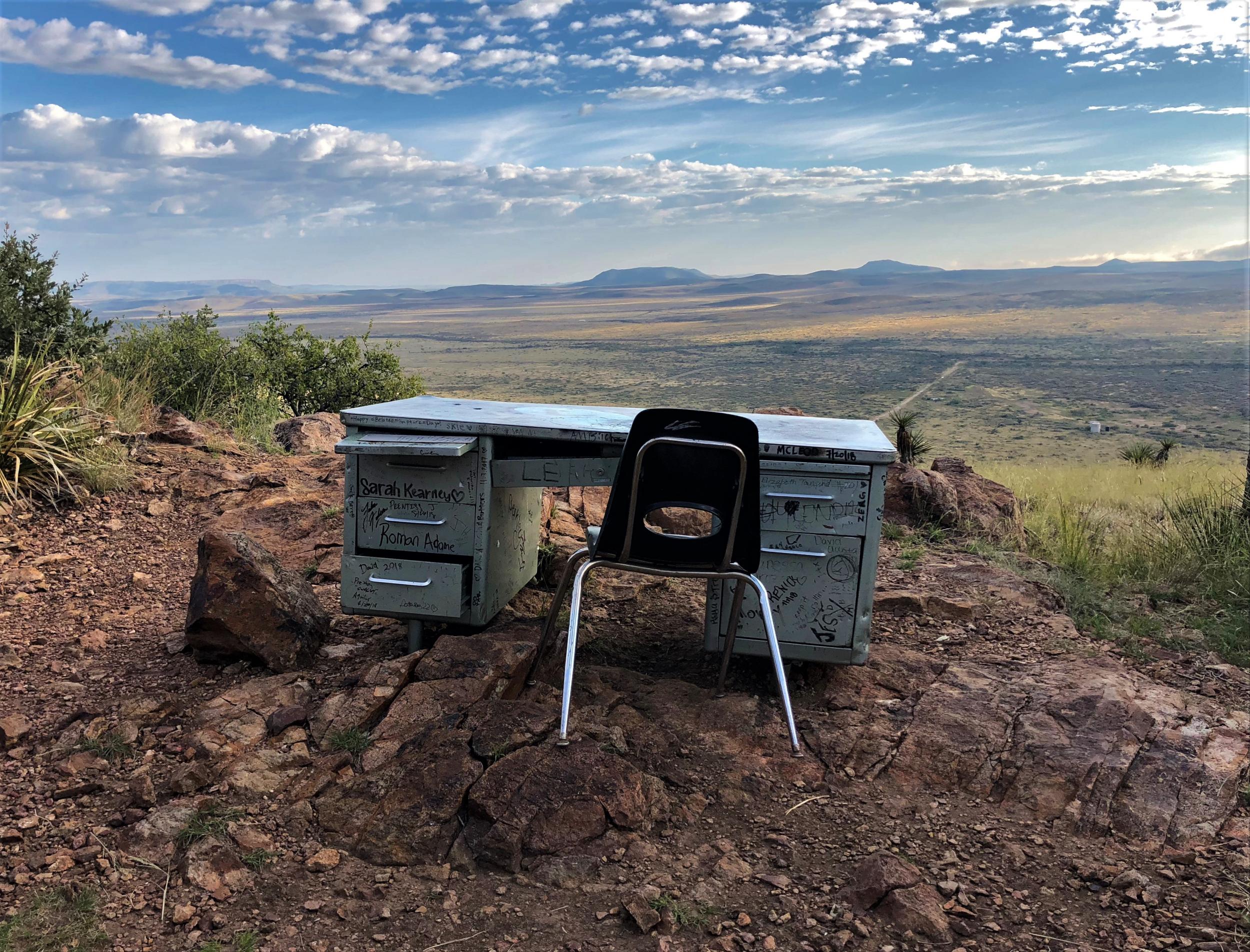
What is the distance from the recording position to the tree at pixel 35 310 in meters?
9.84

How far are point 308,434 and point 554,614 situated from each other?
23.2 ft

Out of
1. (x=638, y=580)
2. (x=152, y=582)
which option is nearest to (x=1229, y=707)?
(x=638, y=580)

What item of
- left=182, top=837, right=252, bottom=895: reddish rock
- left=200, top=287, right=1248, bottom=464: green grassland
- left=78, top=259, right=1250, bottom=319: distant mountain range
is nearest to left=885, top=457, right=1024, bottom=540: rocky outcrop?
left=182, top=837, right=252, bottom=895: reddish rock

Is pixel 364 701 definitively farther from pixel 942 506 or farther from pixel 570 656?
pixel 942 506

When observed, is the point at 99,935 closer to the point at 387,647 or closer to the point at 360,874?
the point at 360,874

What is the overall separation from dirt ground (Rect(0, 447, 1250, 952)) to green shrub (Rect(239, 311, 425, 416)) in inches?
386

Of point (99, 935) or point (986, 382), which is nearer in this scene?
point (99, 935)

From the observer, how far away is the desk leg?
4594 millimetres

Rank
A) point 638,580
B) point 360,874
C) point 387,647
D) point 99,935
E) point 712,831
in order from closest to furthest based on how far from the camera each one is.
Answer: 1. point 99,935
2. point 360,874
3. point 712,831
4. point 387,647
5. point 638,580

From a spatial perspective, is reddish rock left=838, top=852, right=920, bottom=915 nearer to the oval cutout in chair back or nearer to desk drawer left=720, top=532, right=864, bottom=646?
desk drawer left=720, top=532, right=864, bottom=646

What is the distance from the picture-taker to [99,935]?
2932 millimetres

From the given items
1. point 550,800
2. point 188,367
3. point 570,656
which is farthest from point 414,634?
point 188,367

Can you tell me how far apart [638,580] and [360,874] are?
297 centimetres

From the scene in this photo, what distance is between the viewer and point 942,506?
7.64 meters
